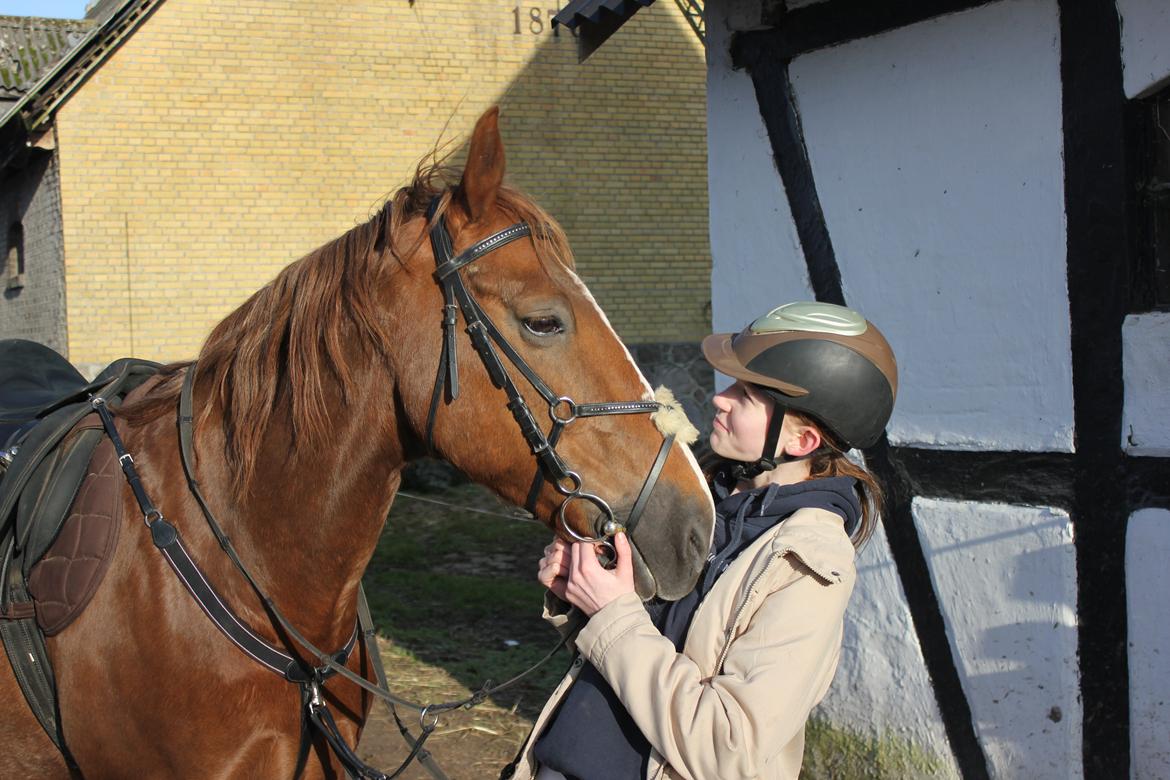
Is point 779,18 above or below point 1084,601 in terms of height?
above

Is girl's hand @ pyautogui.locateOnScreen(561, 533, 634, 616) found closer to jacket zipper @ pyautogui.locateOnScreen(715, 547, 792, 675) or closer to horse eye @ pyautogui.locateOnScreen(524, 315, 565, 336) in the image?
jacket zipper @ pyautogui.locateOnScreen(715, 547, 792, 675)

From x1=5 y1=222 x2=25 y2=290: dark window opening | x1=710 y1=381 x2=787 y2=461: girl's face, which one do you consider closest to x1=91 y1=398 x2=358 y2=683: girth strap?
x1=710 y1=381 x2=787 y2=461: girl's face

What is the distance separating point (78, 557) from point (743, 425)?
4.98 feet

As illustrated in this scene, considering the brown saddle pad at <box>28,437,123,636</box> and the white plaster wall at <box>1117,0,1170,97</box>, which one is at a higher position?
the white plaster wall at <box>1117,0,1170,97</box>

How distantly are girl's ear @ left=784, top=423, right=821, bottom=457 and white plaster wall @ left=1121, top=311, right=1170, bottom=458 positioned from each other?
1.63 m

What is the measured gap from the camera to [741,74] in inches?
166

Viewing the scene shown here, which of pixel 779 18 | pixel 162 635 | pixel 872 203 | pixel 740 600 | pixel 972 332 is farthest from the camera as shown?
pixel 779 18

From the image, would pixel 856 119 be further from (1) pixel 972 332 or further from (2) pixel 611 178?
(2) pixel 611 178

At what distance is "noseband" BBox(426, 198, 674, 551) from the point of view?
1889 mm

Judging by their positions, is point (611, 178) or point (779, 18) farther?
point (611, 178)

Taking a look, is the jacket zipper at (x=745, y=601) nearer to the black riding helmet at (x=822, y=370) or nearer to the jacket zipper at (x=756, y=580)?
the jacket zipper at (x=756, y=580)

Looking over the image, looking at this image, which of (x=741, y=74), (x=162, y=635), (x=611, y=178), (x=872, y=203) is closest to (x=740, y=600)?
(x=162, y=635)

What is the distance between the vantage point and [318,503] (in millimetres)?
2129

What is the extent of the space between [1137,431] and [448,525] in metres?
8.00
